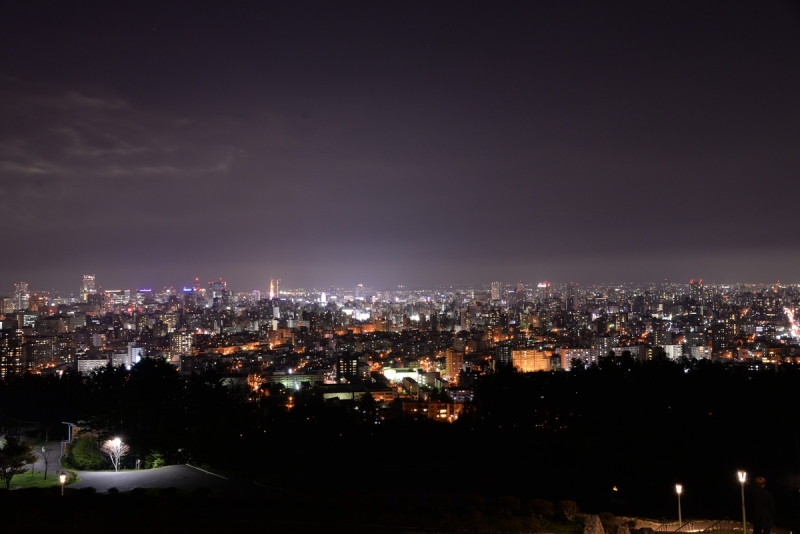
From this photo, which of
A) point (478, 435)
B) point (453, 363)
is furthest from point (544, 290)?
point (478, 435)

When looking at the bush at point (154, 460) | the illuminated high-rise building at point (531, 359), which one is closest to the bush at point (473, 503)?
the bush at point (154, 460)

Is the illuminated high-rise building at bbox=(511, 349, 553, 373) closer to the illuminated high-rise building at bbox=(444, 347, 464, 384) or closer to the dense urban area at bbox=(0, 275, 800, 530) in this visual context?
the illuminated high-rise building at bbox=(444, 347, 464, 384)

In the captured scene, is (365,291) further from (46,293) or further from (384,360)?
(384,360)

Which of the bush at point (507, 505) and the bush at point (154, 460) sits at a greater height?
the bush at point (507, 505)

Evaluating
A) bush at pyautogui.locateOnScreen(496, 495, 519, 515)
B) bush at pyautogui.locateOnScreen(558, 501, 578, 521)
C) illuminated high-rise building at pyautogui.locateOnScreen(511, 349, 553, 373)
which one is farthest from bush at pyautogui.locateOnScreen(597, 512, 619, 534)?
illuminated high-rise building at pyautogui.locateOnScreen(511, 349, 553, 373)

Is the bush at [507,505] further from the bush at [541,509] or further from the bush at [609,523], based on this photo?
the bush at [609,523]

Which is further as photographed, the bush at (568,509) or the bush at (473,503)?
the bush at (473,503)

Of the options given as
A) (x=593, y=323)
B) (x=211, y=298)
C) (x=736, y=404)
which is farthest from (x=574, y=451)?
(x=211, y=298)

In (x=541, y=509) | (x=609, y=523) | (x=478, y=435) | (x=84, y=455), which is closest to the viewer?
(x=609, y=523)

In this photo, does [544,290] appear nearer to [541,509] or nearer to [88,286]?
[88,286]
